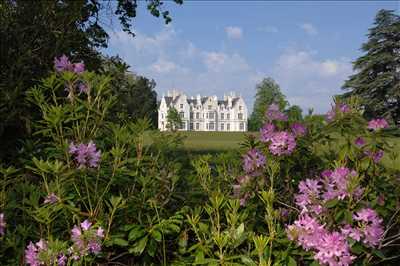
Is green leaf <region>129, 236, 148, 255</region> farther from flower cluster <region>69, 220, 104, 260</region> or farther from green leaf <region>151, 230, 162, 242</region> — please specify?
flower cluster <region>69, 220, 104, 260</region>

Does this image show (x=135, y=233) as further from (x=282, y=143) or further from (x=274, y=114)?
(x=274, y=114)

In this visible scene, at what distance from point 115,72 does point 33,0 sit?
887 mm

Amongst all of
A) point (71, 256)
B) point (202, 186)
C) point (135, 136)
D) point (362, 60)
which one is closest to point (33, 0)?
point (135, 136)

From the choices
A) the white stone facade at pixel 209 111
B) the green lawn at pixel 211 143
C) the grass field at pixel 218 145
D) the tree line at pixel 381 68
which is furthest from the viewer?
the white stone facade at pixel 209 111

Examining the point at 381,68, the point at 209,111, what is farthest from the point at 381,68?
the point at 209,111

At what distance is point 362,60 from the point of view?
1779 inches

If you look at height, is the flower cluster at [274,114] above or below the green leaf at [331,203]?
above

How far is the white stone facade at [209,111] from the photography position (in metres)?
103

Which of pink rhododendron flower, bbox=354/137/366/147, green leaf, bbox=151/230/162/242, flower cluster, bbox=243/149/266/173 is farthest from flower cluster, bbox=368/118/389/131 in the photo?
green leaf, bbox=151/230/162/242

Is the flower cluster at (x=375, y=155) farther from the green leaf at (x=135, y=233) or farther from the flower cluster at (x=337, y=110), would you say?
the green leaf at (x=135, y=233)

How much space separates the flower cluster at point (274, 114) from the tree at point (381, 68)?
4307cm

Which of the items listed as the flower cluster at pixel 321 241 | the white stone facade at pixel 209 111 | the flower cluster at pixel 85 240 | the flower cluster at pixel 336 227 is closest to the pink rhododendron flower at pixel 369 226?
the flower cluster at pixel 336 227

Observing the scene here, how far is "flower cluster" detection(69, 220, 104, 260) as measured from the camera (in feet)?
7.24

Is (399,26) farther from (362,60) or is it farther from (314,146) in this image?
(314,146)
